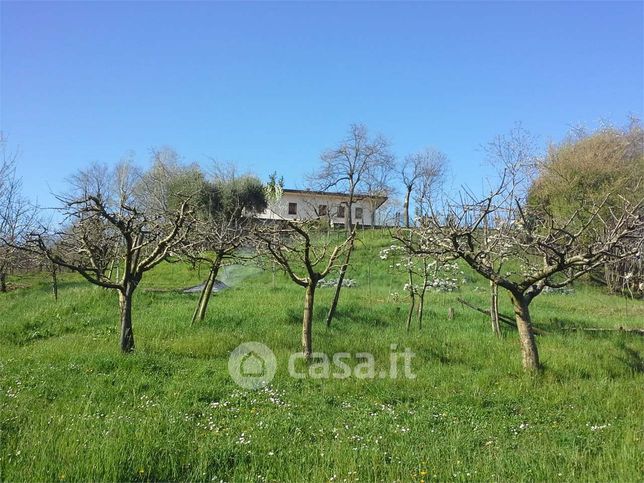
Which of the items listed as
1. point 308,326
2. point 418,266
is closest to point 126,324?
point 308,326

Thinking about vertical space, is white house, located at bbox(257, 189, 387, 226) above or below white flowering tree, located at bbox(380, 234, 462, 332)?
above

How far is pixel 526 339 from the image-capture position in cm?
754

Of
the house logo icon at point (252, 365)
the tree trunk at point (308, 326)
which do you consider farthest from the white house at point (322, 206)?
the house logo icon at point (252, 365)

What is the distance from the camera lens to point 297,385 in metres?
6.72

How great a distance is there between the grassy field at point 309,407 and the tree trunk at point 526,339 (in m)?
0.28

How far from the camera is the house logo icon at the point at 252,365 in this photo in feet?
22.5

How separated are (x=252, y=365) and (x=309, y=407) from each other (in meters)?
2.13

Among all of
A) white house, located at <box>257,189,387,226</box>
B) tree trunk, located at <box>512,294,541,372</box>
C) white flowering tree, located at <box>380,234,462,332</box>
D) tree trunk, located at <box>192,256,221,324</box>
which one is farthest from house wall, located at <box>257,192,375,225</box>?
tree trunk, located at <box>512,294,541,372</box>

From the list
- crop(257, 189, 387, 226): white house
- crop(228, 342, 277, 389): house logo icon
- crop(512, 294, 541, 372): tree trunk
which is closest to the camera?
crop(228, 342, 277, 389): house logo icon

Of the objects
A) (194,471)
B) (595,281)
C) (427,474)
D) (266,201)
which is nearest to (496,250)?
(427,474)

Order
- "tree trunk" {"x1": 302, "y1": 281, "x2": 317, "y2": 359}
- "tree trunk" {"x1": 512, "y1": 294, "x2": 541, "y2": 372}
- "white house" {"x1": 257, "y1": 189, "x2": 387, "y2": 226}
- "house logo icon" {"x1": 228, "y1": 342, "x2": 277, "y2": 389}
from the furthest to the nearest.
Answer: "white house" {"x1": 257, "y1": 189, "x2": 387, "y2": 226}, "tree trunk" {"x1": 302, "y1": 281, "x2": 317, "y2": 359}, "tree trunk" {"x1": 512, "y1": 294, "x2": 541, "y2": 372}, "house logo icon" {"x1": 228, "y1": 342, "x2": 277, "y2": 389}

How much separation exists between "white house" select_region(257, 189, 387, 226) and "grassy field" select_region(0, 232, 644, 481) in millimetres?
2757

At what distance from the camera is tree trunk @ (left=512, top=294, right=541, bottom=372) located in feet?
24.4

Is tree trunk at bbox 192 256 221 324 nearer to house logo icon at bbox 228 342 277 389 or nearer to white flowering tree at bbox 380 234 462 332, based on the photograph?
house logo icon at bbox 228 342 277 389
